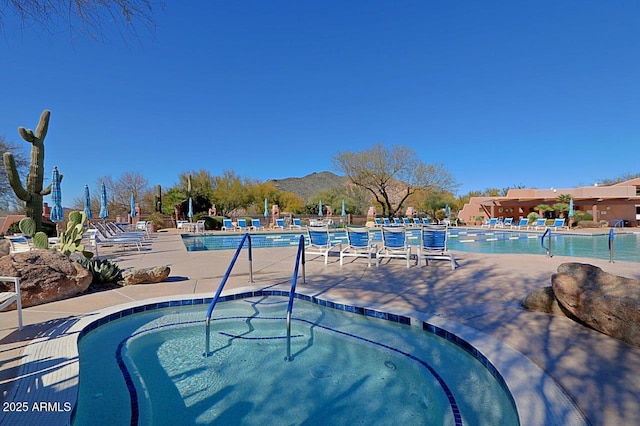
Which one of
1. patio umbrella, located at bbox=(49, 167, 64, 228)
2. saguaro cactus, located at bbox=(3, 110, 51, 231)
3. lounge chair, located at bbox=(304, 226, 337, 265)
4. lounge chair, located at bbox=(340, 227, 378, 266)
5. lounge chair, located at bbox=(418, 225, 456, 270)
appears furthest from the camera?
patio umbrella, located at bbox=(49, 167, 64, 228)

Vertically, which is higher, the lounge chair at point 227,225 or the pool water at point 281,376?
the lounge chair at point 227,225

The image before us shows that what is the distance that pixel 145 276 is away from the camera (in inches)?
208

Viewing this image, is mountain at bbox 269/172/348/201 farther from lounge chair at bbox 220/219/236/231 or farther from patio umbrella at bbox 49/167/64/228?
patio umbrella at bbox 49/167/64/228

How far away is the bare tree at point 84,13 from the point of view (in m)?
2.02

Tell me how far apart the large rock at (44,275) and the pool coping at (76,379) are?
1083 millimetres

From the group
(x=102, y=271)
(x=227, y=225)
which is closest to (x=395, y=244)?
(x=102, y=271)

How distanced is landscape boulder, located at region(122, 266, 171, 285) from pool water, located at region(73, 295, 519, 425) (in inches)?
56.6

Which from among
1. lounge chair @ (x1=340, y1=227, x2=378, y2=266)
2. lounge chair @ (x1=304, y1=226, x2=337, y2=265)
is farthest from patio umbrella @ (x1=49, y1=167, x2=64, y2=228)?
lounge chair @ (x1=340, y1=227, x2=378, y2=266)

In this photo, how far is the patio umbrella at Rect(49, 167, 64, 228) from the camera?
9.38 m

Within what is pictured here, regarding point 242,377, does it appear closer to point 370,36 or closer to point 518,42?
point 370,36

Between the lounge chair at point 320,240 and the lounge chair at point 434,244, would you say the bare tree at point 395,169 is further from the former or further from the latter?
the lounge chair at point 434,244

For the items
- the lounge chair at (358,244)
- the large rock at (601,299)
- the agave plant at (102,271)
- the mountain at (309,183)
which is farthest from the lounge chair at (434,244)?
the mountain at (309,183)

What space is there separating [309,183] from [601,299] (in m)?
71.1

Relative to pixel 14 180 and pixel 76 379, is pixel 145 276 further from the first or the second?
pixel 14 180
